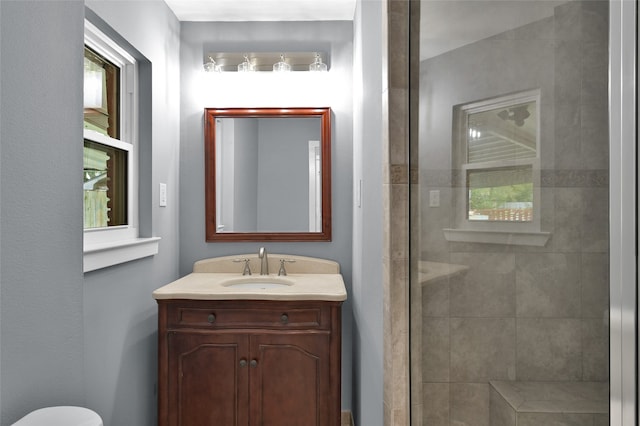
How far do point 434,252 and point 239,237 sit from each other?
5.44ft

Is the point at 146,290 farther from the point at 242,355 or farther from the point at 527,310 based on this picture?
the point at 527,310

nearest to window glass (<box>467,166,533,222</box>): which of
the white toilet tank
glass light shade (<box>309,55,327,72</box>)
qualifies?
the white toilet tank

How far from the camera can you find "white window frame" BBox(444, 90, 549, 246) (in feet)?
2.05

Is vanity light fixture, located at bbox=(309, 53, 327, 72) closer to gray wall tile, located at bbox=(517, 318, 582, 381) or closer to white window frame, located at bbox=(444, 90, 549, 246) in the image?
white window frame, located at bbox=(444, 90, 549, 246)

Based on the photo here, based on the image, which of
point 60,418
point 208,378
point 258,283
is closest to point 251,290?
point 258,283

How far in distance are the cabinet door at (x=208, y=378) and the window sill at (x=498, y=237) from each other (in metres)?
1.32

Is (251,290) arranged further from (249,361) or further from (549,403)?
(549,403)

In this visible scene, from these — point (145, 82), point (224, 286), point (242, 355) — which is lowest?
point (242, 355)

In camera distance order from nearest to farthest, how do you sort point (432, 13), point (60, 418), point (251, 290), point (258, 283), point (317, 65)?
point (60, 418) → point (432, 13) → point (251, 290) → point (258, 283) → point (317, 65)

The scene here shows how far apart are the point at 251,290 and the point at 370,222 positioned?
74 centimetres

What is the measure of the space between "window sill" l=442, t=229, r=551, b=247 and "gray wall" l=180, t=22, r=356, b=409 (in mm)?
1564

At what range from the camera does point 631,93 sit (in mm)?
462

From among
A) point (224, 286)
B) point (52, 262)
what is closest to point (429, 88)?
point (52, 262)

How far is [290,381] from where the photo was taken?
199 centimetres
